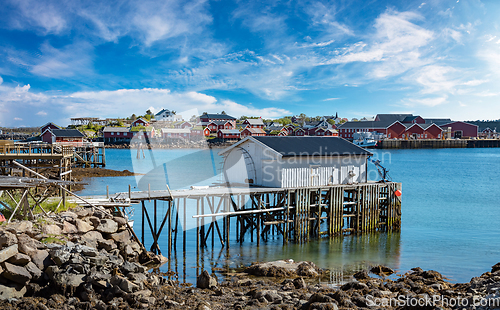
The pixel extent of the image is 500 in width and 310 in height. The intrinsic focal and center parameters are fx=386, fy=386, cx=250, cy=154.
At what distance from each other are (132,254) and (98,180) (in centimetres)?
3478

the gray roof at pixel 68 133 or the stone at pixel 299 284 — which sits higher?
the gray roof at pixel 68 133

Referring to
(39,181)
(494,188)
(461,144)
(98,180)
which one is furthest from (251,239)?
(461,144)

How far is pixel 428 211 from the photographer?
112 feet

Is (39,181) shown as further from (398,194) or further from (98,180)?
(98,180)

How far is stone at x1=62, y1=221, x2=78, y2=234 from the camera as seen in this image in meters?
14.1

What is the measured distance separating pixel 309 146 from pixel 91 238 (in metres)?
15.1

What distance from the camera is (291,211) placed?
76.0 ft

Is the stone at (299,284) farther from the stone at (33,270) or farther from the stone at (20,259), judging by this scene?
the stone at (20,259)

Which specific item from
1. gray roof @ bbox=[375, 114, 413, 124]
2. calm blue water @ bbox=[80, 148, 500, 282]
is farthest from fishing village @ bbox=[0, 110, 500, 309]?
gray roof @ bbox=[375, 114, 413, 124]

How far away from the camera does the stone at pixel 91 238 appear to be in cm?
1418

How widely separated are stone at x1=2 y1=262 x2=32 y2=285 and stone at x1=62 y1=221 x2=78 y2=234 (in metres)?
3.30

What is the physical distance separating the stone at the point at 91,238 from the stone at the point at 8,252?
Answer: 2.89 metres

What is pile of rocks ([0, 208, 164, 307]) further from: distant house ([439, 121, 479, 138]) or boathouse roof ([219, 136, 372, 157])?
distant house ([439, 121, 479, 138])

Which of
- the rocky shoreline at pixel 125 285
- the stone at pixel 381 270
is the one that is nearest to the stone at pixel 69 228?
the rocky shoreline at pixel 125 285
